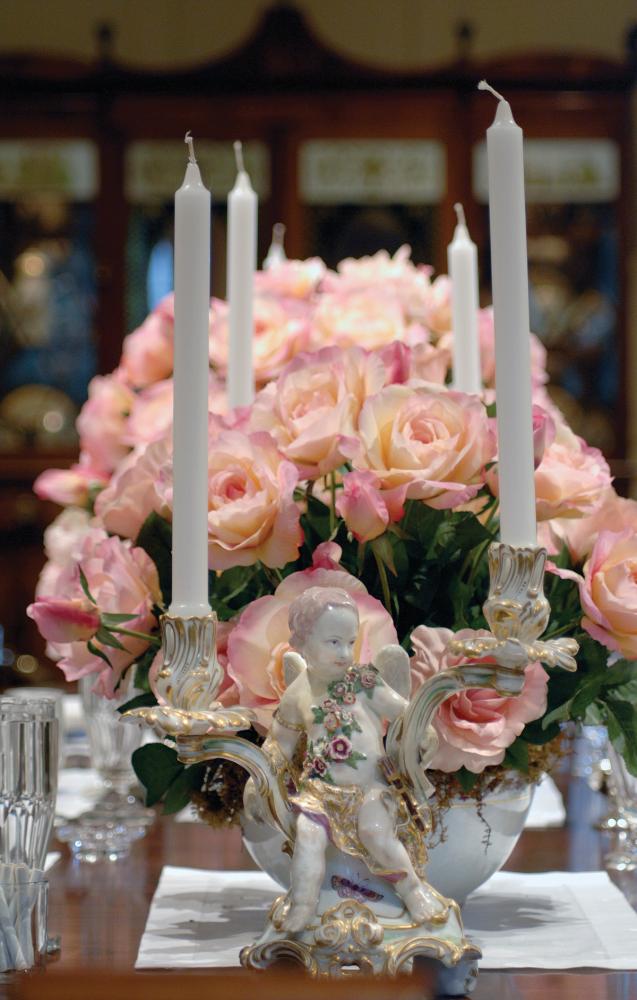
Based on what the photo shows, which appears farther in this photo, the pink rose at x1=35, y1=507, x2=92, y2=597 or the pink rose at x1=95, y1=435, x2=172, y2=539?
the pink rose at x1=35, y1=507, x2=92, y2=597

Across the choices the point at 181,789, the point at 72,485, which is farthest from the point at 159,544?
the point at 72,485

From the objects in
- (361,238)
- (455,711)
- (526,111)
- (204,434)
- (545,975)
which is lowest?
(545,975)

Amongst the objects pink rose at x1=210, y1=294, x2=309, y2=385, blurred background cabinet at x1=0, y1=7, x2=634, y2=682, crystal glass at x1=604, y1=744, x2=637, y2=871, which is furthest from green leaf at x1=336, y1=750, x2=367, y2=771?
blurred background cabinet at x1=0, y1=7, x2=634, y2=682

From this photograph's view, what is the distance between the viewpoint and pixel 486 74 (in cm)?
377

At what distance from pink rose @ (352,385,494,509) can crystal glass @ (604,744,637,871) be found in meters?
0.32

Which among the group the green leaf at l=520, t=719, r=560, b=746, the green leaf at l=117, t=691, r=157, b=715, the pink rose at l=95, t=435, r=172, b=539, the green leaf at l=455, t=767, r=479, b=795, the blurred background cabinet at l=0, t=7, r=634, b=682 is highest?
the blurred background cabinet at l=0, t=7, r=634, b=682

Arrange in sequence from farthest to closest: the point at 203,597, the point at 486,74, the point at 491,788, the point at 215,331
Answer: the point at 486,74 → the point at 215,331 → the point at 491,788 → the point at 203,597

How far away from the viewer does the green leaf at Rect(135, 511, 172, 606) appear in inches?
31.9

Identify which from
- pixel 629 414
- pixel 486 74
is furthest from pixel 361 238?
pixel 629 414

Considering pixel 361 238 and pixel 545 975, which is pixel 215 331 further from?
pixel 361 238

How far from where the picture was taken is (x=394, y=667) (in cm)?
67

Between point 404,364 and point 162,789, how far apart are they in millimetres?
283

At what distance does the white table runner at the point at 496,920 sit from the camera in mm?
734

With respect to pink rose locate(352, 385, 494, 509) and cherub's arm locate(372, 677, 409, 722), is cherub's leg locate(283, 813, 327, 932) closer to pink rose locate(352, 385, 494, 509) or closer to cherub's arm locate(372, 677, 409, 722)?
cherub's arm locate(372, 677, 409, 722)
